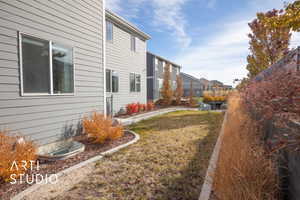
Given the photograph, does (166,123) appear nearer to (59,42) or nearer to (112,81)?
(112,81)

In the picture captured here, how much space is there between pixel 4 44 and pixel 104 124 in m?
2.65

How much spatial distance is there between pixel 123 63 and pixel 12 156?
294 inches

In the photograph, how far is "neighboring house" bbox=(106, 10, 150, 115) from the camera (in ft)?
26.0

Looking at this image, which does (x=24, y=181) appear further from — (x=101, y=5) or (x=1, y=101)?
(x=101, y=5)

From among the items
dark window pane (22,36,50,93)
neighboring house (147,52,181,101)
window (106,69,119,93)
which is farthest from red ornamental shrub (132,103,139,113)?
neighboring house (147,52,181,101)

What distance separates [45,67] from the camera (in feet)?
11.8

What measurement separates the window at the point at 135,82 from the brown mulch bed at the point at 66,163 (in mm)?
5216

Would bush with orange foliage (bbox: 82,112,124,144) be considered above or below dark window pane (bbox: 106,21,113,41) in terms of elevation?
below

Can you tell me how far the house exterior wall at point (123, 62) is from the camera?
26.8 feet

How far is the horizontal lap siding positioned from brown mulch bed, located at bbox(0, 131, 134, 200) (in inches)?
32.8

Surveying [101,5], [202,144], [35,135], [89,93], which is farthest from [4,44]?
[202,144]

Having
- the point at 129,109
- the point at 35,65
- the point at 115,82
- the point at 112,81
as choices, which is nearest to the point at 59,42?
the point at 35,65

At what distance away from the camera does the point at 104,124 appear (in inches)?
163

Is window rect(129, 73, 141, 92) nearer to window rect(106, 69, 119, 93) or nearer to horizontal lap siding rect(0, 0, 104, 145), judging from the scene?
window rect(106, 69, 119, 93)
